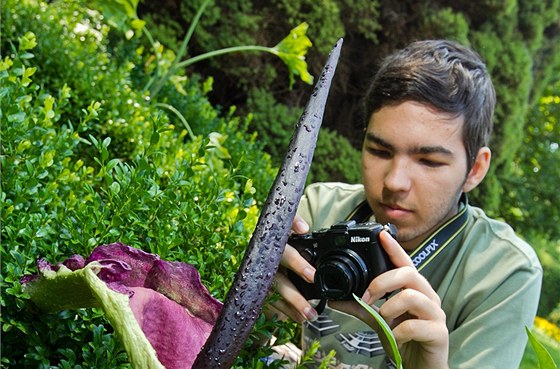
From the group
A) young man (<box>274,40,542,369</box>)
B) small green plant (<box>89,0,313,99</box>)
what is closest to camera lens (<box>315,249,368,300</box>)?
young man (<box>274,40,542,369</box>)

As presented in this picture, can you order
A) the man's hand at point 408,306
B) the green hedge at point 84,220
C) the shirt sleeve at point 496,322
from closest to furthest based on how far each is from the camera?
the green hedge at point 84,220 → the man's hand at point 408,306 → the shirt sleeve at point 496,322

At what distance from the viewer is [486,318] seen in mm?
1686

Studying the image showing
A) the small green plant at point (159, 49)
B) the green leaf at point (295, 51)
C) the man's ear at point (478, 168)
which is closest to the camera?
the man's ear at point (478, 168)

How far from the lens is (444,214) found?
1859 millimetres

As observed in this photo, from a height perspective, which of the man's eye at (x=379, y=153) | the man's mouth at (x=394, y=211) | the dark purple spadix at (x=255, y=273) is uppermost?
the dark purple spadix at (x=255, y=273)

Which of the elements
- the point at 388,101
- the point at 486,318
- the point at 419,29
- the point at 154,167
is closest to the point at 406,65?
the point at 388,101

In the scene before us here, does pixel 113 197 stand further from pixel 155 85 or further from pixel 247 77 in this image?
pixel 247 77

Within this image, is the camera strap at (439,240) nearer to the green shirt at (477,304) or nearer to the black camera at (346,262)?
the green shirt at (477,304)

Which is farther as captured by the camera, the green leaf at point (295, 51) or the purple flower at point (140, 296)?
the green leaf at point (295, 51)

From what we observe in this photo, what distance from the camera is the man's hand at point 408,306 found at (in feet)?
4.21

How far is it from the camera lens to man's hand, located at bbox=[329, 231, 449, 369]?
1.2 inches

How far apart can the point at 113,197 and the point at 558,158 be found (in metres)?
8.32

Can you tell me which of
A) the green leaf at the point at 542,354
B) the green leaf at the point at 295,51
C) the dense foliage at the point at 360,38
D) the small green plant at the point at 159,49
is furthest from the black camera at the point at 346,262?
the dense foliage at the point at 360,38

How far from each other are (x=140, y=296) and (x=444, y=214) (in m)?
1.19
